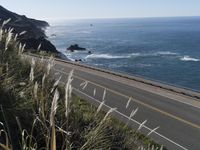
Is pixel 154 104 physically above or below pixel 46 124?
below

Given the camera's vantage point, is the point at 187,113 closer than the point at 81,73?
Yes

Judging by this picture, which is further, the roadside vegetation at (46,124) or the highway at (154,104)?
the highway at (154,104)

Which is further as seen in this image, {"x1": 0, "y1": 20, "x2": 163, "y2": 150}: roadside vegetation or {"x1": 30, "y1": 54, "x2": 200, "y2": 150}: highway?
{"x1": 30, "y1": 54, "x2": 200, "y2": 150}: highway

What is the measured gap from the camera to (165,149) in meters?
16.0

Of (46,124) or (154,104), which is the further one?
(154,104)

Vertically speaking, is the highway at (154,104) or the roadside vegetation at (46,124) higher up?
the roadside vegetation at (46,124)

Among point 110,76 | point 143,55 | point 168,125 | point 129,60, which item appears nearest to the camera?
point 168,125

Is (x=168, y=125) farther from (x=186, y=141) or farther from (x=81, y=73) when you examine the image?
(x=81, y=73)

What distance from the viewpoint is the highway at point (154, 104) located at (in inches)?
720

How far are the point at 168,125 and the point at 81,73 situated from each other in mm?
18798

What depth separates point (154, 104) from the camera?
25.2 m

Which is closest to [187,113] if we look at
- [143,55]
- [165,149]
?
[165,149]

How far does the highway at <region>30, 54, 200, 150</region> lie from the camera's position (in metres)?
18.3

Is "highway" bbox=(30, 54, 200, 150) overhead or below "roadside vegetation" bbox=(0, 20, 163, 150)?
below
